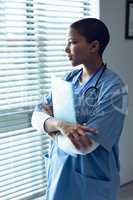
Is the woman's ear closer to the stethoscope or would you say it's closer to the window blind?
the stethoscope

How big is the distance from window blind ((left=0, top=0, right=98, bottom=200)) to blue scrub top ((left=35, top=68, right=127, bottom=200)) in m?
0.71

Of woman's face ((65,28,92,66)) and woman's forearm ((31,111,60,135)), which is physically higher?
woman's face ((65,28,92,66))

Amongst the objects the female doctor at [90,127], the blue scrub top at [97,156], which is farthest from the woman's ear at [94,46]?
the blue scrub top at [97,156]

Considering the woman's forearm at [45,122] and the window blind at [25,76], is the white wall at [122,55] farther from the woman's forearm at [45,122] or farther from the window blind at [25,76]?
the woman's forearm at [45,122]

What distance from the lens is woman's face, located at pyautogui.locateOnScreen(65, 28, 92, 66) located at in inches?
58.4

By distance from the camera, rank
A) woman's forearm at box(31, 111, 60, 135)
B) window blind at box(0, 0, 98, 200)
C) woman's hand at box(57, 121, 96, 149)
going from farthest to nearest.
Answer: window blind at box(0, 0, 98, 200)
woman's forearm at box(31, 111, 60, 135)
woman's hand at box(57, 121, 96, 149)

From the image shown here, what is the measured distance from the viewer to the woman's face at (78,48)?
4.87 ft

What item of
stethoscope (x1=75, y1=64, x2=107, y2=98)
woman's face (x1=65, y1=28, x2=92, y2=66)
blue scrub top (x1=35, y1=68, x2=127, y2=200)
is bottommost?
blue scrub top (x1=35, y1=68, x2=127, y2=200)

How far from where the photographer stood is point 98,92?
1467 millimetres

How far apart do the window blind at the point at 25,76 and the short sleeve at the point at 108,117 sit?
912 mm

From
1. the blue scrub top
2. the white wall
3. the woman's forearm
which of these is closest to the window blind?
the white wall

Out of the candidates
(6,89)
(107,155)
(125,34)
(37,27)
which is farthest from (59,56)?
(107,155)

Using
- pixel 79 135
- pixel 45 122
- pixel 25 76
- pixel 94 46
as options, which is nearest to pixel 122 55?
pixel 25 76

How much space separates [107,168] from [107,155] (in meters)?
0.06
